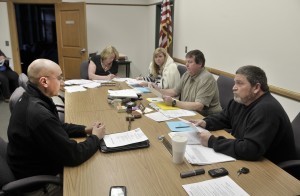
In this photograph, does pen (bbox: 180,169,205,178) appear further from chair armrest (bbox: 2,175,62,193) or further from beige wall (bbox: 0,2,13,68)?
beige wall (bbox: 0,2,13,68)

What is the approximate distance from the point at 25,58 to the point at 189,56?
21.6ft

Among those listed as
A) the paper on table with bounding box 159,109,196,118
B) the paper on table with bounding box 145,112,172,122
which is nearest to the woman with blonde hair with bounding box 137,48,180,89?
the paper on table with bounding box 159,109,196,118

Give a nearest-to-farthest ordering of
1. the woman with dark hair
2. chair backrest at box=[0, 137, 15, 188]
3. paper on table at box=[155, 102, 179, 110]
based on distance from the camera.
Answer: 1. chair backrest at box=[0, 137, 15, 188]
2. paper on table at box=[155, 102, 179, 110]
3. the woman with dark hair

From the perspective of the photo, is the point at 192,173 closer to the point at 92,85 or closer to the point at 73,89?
the point at 73,89

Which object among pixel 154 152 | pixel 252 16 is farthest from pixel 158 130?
pixel 252 16

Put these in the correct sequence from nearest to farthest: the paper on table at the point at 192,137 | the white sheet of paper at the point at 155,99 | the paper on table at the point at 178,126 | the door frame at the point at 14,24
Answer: the paper on table at the point at 192,137, the paper on table at the point at 178,126, the white sheet of paper at the point at 155,99, the door frame at the point at 14,24

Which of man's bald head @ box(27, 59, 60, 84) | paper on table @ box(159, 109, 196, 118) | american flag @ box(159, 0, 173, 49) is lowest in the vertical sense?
paper on table @ box(159, 109, 196, 118)

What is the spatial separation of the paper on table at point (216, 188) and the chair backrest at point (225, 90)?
1.57 metres

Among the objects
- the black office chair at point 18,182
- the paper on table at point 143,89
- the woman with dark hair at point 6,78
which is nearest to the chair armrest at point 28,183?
the black office chair at point 18,182

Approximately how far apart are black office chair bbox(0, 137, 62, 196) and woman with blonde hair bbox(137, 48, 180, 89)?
1.98 metres

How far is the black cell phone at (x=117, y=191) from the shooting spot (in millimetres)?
1080

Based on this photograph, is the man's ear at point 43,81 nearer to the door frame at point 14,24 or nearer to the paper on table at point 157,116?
the paper on table at point 157,116

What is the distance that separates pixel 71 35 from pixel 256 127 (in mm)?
4879

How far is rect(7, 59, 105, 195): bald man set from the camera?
51.1 inches
